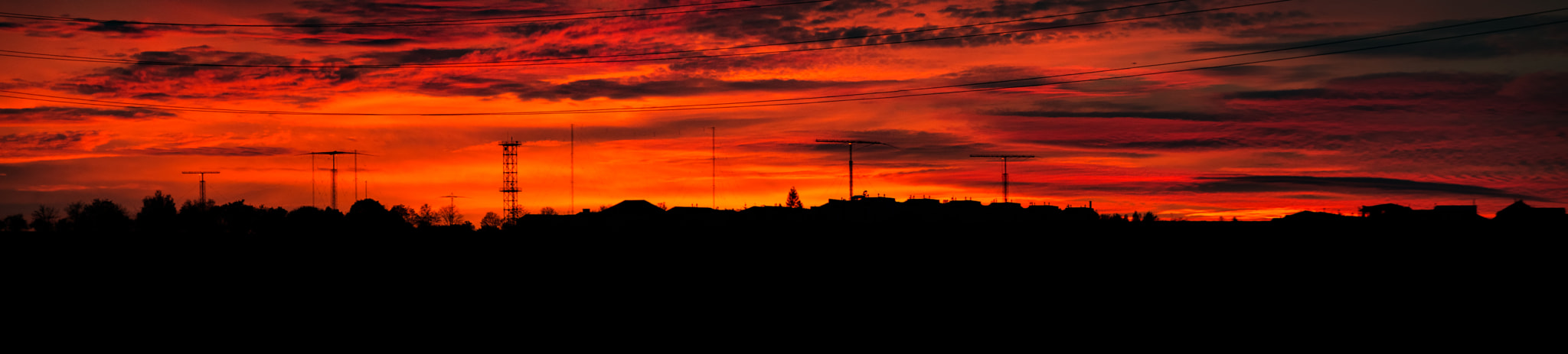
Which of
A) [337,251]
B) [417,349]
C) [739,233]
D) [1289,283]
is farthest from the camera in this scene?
[739,233]

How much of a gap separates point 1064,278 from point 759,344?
25.7 metres

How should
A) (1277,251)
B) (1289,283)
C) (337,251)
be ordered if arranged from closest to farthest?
(1289,283) → (1277,251) → (337,251)

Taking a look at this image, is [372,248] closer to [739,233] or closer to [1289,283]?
[739,233]

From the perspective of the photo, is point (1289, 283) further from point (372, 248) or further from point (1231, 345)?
point (372, 248)

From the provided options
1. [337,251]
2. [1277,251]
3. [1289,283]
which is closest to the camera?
[1289,283]

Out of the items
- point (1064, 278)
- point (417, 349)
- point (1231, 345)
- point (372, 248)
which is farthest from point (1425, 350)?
point (372, 248)

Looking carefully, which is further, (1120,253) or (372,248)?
(372,248)

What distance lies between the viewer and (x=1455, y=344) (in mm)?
51156

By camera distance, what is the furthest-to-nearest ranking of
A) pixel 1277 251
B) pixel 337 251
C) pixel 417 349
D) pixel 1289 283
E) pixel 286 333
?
1. pixel 337 251
2. pixel 1277 251
3. pixel 1289 283
4. pixel 286 333
5. pixel 417 349

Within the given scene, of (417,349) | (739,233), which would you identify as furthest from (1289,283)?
(417,349)

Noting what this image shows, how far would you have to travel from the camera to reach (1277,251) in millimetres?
76188

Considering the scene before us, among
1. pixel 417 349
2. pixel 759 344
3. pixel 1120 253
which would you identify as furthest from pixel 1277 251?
pixel 417 349

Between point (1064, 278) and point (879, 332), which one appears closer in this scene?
point (879, 332)

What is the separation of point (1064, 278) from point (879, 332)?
1934cm
